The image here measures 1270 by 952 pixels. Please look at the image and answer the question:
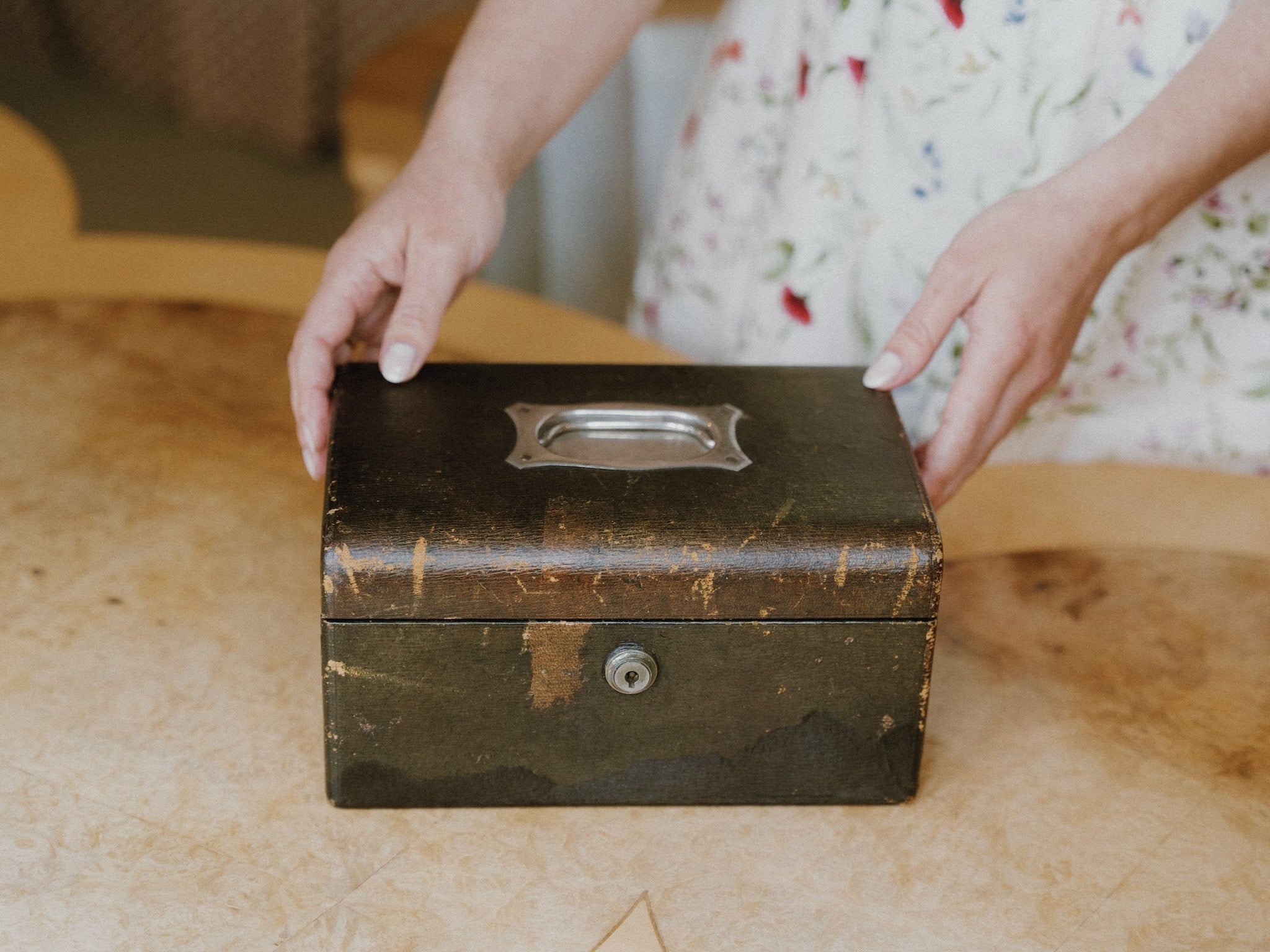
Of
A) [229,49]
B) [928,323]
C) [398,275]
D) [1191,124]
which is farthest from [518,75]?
[229,49]

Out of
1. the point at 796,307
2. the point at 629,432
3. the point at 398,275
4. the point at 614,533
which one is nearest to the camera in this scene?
the point at 614,533

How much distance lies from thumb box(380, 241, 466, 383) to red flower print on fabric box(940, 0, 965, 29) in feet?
1.44

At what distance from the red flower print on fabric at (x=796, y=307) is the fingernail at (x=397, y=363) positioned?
1.38 ft

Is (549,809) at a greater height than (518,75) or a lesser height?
lesser

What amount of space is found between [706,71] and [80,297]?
71cm

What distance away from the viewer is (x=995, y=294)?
0.84 meters

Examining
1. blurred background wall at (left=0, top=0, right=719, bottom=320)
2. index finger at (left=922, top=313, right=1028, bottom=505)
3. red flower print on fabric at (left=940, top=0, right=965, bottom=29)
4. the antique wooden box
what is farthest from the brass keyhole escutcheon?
blurred background wall at (left=0, top=0, right=719, bottom=320)

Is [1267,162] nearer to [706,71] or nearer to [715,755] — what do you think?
[706,71]

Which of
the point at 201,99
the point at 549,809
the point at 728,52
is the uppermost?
the point at 728,52

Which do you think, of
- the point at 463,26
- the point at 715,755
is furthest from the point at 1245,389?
the point at 463,26

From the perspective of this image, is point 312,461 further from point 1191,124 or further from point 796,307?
point 1191,124

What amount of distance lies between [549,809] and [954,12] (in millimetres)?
690

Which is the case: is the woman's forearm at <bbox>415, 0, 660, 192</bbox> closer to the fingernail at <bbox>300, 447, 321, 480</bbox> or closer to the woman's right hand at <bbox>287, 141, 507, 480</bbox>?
the woman's right hand at <bbox>287, 141, 507, 480</bbox>

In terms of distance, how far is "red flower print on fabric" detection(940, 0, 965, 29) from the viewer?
3.19 ft
